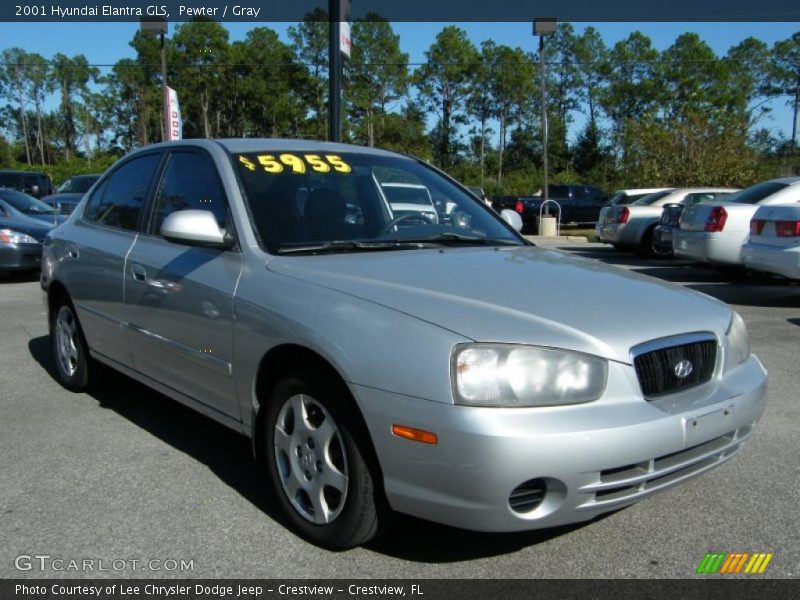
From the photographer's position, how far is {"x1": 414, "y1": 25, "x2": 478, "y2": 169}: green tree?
223 feet

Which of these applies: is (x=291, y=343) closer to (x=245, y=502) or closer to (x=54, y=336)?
(x=245, y=502)

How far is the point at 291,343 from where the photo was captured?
2842mm

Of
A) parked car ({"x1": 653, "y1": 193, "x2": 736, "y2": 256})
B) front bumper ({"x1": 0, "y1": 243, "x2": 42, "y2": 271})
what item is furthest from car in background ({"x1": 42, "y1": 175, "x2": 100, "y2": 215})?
parked car ({"x1": 653, "y1": 193, "x2": 736, "y2": 256})

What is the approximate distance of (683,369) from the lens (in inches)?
106

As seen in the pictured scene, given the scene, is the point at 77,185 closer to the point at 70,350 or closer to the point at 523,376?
the point at 70,350

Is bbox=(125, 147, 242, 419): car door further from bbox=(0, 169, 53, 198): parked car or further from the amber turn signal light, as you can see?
bbox=(0, 169, 53, 198): parked car

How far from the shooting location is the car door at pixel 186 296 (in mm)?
3309

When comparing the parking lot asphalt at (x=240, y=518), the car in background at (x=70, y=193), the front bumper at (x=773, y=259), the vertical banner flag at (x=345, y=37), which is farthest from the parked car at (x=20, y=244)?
the front bumper at (x=773, y=259)

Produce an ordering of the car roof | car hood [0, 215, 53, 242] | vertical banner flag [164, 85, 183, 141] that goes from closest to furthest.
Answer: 1. the car roof
2. car hood [0, 215, 53, 242]
3. vertical banner flag [164, 85, 183, 141]

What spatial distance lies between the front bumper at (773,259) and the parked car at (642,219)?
5959 millimetres

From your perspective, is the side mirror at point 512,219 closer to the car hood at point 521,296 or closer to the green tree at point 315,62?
the car hood at point 521,296

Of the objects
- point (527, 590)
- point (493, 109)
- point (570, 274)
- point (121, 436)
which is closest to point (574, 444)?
point (527, 590)

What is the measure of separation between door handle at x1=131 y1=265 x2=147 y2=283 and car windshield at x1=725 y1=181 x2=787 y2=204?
9158mm

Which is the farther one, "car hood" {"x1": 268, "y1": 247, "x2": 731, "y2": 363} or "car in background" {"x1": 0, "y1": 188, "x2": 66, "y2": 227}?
"car in background" {"x1": 0, "y1": 188, "x2": 66, "y2": 227}
